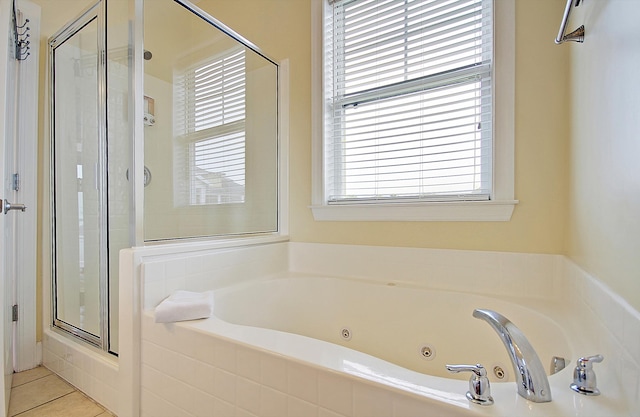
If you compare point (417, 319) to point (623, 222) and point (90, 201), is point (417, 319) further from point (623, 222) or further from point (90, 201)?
point (90, 201)

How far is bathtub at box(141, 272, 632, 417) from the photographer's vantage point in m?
0.69

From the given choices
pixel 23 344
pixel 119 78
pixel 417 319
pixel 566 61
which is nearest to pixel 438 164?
pixel 566 61

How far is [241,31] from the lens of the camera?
7.89 feet

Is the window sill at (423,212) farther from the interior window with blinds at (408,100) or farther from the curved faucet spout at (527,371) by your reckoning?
the curved faucet spout at (527,371)

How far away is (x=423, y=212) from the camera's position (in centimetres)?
167

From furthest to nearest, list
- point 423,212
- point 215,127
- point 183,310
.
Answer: point 215,127 → point 423,212 → point 183,310

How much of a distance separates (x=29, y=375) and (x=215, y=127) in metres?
1.77

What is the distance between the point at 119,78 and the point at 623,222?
76.1 inches

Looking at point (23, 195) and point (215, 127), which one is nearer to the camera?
point (23, 195)

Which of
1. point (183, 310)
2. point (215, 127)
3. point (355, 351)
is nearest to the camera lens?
point (355, 351)

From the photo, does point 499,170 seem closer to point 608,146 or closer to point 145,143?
point 608,146

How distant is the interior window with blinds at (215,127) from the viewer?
211 cm

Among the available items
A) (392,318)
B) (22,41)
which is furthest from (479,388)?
(22,41)

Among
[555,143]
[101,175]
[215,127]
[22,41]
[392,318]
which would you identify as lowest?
[392,318]
